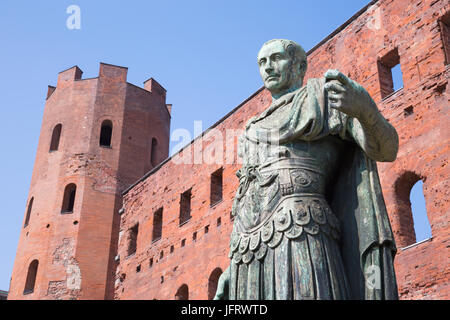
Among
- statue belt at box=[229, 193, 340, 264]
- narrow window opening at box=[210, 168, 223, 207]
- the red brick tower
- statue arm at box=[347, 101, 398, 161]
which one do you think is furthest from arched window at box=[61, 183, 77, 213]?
statue arm at box=[347, 101, 398, 161]

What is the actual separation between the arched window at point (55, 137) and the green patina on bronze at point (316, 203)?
2273 cm

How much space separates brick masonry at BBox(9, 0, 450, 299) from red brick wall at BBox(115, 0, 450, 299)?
0.03m

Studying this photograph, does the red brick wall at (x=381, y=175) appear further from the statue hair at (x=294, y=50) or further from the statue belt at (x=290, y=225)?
the statue belt at (x=290, y=225)

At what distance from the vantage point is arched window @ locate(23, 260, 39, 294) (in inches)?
907

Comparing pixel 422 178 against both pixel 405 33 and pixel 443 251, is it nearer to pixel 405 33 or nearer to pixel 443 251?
pixel 443 251

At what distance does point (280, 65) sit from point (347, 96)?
2.55ft

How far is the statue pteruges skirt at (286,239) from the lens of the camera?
3.02 metres

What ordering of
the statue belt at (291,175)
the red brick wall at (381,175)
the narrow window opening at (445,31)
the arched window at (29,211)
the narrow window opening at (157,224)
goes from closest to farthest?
the statue belt at (291,175) < the red brick wall at (381,175) < the narrow window opening at (445,31) < the narrow window opening at (157,224) < the arched window at (29,211)

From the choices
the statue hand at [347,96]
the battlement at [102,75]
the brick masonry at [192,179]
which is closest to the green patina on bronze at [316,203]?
the statue hand at [347,96]

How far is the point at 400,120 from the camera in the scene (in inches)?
511

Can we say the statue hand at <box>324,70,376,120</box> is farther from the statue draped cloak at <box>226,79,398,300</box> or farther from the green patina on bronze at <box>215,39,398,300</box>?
the statue draped cloak at <box>226,79,398,300</box>

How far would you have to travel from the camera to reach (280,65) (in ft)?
12.2

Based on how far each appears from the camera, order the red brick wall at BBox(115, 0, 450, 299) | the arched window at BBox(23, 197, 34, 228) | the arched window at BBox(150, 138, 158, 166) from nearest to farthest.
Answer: the red brick wall at BBox(115, 0, 450, 299), the arched window at BBox(23, 197, 34, 228), the arched window at BBox(150, 138, 158, 166)

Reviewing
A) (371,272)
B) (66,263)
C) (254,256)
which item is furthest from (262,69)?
(66,263)
